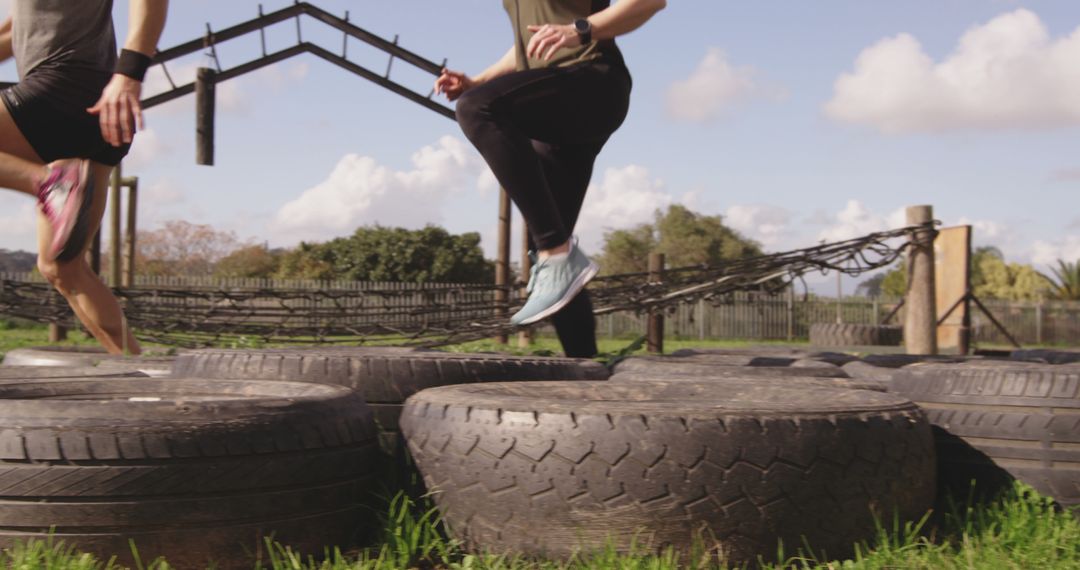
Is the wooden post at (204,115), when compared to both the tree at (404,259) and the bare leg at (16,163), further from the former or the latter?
the tree at (404,259)

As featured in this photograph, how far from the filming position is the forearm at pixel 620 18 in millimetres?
3391

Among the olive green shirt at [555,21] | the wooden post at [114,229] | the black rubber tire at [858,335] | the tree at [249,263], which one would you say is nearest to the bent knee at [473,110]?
the olive green shirt at [555,21]

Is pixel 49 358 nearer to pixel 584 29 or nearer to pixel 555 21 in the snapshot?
pixel 555 21

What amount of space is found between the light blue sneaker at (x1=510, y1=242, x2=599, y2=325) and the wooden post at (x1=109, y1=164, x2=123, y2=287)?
323 inches

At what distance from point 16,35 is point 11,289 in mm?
3178

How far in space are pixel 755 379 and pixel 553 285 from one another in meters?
0.98

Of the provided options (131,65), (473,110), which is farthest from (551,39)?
(131,65)

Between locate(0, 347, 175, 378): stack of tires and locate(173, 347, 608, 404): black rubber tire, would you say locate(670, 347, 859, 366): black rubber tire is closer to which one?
locate(173, 347, 608, 404): black rubber tire

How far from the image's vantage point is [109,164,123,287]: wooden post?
10703 millimetres

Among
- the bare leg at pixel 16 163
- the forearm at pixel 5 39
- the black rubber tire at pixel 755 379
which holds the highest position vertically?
the forearm at pixel 5 39

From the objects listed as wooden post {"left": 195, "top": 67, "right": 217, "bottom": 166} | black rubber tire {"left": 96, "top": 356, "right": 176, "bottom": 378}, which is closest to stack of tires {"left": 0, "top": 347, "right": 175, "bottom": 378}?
black rubber tire {"left": 96, "top": 356, "right": 176, "bottom": 378}

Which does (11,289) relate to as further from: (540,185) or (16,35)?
(540,185)

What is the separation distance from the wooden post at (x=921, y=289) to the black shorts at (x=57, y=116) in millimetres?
5446

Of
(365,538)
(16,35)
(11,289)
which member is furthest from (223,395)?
(11,289)
